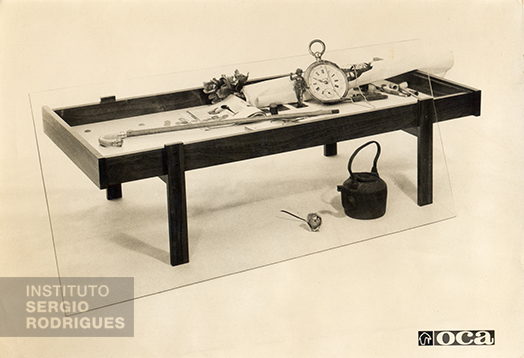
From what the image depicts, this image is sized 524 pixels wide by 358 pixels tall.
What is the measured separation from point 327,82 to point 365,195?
79cm

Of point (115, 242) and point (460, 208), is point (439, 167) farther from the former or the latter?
point (115, 242)

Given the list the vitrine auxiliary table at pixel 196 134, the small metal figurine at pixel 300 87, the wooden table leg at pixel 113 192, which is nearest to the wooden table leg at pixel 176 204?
the vitrine auxiliary table at pixel 196 134

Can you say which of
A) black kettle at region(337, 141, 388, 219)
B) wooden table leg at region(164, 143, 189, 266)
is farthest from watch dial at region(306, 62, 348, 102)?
wooden table leg at region(164, 143, 189, 266)

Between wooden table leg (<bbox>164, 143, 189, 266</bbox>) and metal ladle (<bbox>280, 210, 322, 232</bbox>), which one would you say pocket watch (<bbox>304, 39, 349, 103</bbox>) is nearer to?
metal ladle (<bbox>280, 210, 322, 232</bbox>)

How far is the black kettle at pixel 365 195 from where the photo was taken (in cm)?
560

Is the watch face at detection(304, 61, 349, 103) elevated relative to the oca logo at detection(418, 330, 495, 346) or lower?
elevated

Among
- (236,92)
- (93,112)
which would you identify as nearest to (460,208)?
(236,92)

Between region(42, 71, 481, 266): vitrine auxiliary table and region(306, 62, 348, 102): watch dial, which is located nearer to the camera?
region(42, 71, 481, 266): vitrine auxiliary table

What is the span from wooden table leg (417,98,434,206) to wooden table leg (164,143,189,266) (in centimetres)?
158

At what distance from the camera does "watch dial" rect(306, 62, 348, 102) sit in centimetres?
582

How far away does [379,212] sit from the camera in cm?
568

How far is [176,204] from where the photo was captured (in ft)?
16.7

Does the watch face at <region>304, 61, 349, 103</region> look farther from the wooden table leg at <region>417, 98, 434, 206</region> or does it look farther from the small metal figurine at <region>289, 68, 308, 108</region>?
the wooden table leg at <region>417, 98, 434, 206</region>

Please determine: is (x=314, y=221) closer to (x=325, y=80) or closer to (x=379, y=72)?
(x=325, y=80)
